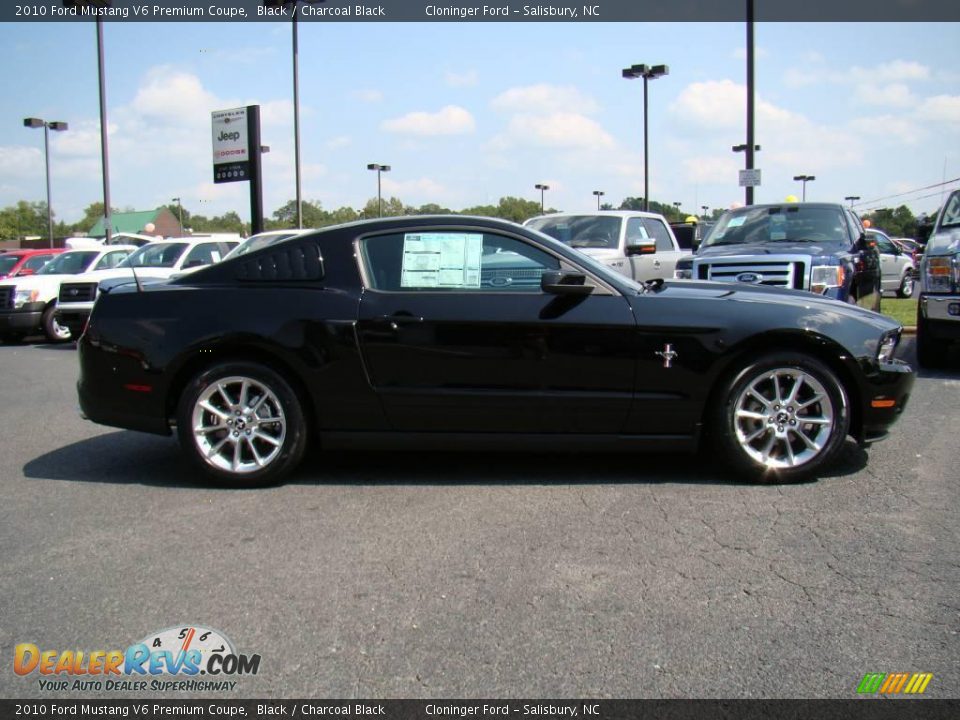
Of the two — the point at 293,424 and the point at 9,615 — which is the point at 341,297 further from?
the point at 9,615

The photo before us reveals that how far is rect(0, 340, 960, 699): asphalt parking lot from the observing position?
9.09 feet

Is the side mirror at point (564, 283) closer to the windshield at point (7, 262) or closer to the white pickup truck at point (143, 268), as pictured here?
the white pickup truck at point (143, 268)

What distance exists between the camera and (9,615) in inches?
127

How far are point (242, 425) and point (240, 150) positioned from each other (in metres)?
18.1

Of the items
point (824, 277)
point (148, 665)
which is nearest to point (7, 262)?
point (824, 277)

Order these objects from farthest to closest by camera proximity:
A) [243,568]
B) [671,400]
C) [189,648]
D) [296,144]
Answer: [296,144] < [671,400] < [243,568] < [189,648]

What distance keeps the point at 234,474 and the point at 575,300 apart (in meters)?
2.18

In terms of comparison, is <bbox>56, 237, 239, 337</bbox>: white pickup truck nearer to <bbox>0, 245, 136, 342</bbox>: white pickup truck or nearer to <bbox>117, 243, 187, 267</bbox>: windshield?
<bbox>117, 243, 187, 267</bbox>: windshield

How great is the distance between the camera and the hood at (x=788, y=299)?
4848 mm

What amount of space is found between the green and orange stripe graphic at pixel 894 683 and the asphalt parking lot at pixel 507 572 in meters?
0.03

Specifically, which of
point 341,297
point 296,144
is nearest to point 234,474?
point 341,297

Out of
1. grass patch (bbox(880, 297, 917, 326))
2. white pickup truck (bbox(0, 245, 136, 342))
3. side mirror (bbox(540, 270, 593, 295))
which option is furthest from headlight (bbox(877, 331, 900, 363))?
white pickup truck (bbox(0, 245, 136, 342))

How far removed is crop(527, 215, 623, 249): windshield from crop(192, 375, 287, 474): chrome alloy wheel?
7471mm

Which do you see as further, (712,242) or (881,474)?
(712,242)
